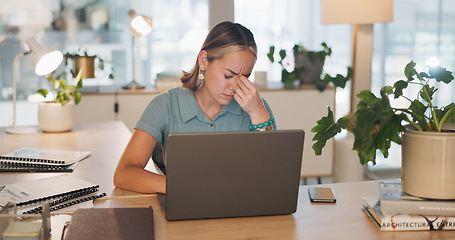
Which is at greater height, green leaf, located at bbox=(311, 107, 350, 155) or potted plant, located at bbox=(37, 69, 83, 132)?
green leaf, located at bbox=(311, 107, 350, 155)

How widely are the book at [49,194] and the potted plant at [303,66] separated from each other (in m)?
2.52

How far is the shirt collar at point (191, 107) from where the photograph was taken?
6.86ft

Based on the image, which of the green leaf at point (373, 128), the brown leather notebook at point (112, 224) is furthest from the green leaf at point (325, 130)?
the brown leather notebook at point (112, 224)

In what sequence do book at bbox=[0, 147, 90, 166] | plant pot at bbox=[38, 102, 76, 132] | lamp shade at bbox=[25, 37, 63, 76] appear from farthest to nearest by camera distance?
plant pot at bbox=[38, 102, 76, 132]
lamp shade at bbox=[25, 37, 63, 76]
book at bbox=[0, 147, 90, 166]

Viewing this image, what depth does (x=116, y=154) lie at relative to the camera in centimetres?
232

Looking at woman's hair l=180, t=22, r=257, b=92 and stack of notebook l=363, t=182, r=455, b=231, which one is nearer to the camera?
stack of notebook l=363, t=182, r=455, b=231

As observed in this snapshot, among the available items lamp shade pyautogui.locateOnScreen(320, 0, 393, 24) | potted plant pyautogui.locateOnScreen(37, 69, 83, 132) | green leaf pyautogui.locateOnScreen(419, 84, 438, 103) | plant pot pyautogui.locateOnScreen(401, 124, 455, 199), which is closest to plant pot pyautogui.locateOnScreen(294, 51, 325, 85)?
lamp shade pyautogui.locateOnScreen(320, 0, 393, 24)

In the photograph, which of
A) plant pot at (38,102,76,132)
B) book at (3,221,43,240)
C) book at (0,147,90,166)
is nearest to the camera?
book at (3,221,43,240)

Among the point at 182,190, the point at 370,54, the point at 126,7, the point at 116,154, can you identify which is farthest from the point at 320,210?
the point at 126,7

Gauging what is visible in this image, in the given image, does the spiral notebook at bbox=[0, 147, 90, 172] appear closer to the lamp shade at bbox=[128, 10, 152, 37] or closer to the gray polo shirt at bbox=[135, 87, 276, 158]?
the gray polo shirt at bbox=[135, 87, 276, 158]

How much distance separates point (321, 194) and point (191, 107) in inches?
26.8

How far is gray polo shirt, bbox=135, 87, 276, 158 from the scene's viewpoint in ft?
6.66

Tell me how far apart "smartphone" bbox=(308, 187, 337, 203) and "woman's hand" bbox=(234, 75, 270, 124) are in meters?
0.43

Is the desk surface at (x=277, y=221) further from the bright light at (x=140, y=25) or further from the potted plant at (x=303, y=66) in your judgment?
the potted plant at (x=303, y=66)
